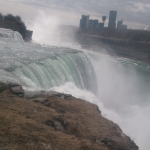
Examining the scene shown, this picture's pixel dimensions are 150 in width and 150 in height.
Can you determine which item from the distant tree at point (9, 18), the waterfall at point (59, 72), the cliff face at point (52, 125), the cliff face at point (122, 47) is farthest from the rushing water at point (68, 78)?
the cliff face at point (122, 47)

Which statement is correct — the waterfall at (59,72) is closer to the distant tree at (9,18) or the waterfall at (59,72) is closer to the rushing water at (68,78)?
the rushing water at (68,78)

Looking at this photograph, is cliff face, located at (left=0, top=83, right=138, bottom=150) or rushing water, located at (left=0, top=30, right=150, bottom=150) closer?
cliff face, located at (left=0, top=83, right=138, bottom=150)

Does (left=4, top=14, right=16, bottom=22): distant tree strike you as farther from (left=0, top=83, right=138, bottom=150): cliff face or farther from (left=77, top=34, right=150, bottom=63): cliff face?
(left=0, top=83, right=138, bottom=150): cliff face

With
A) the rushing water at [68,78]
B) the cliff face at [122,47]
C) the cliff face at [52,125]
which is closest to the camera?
the cliff face at [52,125]

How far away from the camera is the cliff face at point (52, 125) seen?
5570mm

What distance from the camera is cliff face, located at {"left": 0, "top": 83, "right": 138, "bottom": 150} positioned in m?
5.57

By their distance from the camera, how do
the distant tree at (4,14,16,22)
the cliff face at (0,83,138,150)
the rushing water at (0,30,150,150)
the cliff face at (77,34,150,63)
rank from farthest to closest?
1. the cliff face at (77,34,150,63)
2. the distant tree at (4,14,16,22)
3. the rushing water at (0,30,150,150)
4. the cliff face at (0,83,138,150)

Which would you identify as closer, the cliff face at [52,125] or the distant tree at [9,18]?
the cliff face at [52,125]

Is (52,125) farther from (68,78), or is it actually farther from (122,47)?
(122,47)

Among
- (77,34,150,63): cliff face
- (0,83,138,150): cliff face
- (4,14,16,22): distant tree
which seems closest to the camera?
(0,83,138,150): cliff face

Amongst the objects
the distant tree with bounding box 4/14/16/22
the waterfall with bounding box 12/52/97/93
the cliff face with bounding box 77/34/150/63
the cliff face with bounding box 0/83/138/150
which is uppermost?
the distant tree with bounding box 4/14/16/22

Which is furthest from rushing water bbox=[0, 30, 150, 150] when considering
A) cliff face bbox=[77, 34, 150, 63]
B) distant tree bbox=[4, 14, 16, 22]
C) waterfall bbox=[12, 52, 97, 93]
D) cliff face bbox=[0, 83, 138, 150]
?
cliff face bbox=[77, 34, 150, 63]

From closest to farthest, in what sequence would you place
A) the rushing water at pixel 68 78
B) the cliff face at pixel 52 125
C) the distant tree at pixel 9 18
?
1. the cliff face at pixel 52 125
2. the rushing water at pixel 68 78
3. the distant tree at pixel 9 18

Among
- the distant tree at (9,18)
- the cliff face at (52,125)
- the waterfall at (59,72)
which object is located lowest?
the cliff face at (52,125)
